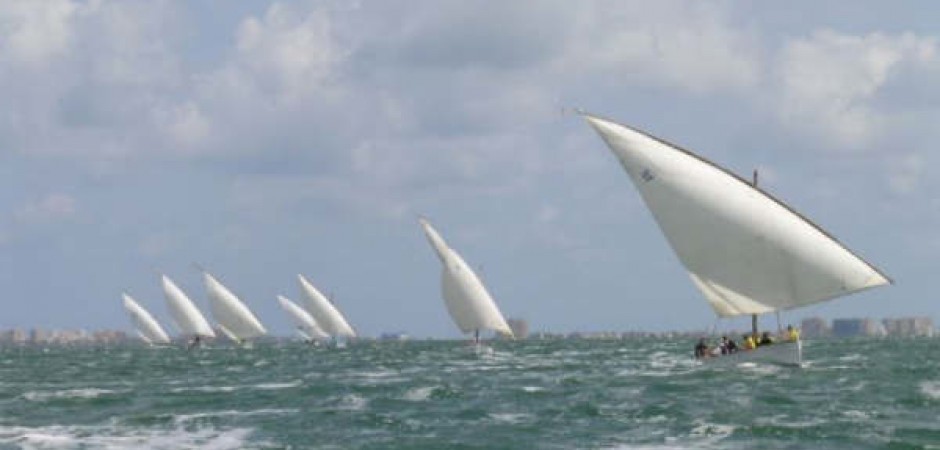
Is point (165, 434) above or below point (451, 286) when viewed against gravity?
below

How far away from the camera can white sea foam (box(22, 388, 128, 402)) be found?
237 ft

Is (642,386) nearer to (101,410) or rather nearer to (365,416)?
(365,416)

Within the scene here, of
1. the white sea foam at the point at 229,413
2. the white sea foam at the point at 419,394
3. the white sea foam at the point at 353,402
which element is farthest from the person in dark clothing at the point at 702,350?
the white sea foam at the point at 229,413

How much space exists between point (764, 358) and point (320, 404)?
1130 inches

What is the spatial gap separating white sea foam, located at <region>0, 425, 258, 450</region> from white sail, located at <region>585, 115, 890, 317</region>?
32478 millimetres

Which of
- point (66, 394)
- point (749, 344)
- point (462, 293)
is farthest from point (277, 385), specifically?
point (462, 293)

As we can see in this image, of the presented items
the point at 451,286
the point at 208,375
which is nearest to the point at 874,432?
the point at 208,375

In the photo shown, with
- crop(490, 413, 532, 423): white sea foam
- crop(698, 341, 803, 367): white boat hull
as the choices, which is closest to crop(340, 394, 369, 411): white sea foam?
crop(490, 413, 532, 423): white sea foam

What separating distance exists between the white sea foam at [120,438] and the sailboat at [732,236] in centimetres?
3248

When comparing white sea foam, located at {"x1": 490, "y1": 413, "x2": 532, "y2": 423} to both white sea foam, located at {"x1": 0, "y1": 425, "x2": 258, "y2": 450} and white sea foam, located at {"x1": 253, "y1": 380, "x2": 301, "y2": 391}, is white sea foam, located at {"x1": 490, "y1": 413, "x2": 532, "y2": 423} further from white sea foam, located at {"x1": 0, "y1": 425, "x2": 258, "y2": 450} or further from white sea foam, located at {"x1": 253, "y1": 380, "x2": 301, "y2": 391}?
white sea foam, located at {"x1": 253, "y1": 380, "x2": 301, "y2": 391}

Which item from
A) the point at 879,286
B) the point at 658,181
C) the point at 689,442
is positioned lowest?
the point at 689,442

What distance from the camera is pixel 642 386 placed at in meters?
71.3

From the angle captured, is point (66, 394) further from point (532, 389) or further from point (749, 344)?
point (749, 344)

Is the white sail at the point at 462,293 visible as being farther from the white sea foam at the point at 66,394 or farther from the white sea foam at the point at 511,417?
the white sea foam at the point at 511,417
